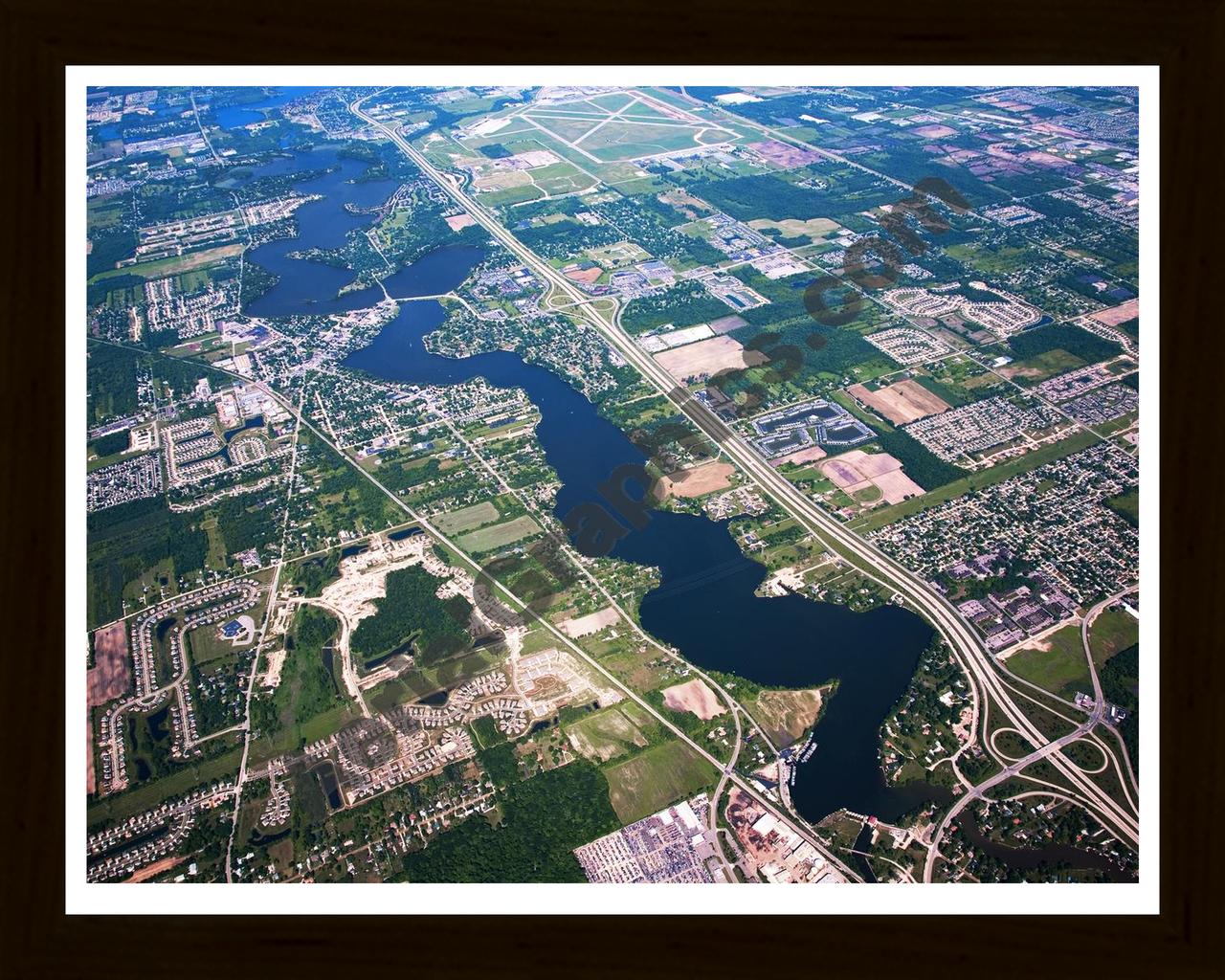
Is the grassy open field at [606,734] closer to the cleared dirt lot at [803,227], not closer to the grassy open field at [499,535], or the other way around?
the grassy open field at [499,535]

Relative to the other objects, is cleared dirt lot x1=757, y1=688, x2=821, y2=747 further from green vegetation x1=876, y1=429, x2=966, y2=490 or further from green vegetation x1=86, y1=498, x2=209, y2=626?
green vegetation x1=86, y1=498, x2=209, y2=626

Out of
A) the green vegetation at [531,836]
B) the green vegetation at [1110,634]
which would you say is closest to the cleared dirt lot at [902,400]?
the green vegetation at [1110,634]

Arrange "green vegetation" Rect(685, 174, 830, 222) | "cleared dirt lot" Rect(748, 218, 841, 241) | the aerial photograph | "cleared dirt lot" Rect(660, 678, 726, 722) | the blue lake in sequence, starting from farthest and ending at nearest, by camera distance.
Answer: "green vegetation" Rect(685, 174, 830, 222), "cleared dirt lot" Rect(748, 218, 841, 241), "cleared dirt lot" Rect(660, 678, 726, 722), the blue lake, the aerial photograph

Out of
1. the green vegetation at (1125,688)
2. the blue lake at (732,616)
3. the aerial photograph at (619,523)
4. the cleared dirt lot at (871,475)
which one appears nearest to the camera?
the aerial photograph at (619,523)

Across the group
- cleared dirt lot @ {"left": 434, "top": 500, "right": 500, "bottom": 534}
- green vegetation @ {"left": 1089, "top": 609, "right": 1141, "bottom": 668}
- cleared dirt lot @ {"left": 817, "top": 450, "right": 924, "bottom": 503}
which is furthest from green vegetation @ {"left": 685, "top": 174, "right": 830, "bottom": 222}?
green vegetation @ {"left": 1089, "top": 609, "right": 1141, "bottom": 668}

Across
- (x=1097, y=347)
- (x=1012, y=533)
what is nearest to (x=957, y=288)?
(x=1097, y=347)

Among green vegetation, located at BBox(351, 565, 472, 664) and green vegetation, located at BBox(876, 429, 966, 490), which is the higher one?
green vegetation, located at BBox(876, 429, 966, 490)

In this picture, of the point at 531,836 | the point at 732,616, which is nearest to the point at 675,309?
the point at 732,616
